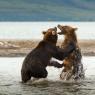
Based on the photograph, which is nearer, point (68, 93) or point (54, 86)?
point (68, 93)

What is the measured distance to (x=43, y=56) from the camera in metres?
16.8

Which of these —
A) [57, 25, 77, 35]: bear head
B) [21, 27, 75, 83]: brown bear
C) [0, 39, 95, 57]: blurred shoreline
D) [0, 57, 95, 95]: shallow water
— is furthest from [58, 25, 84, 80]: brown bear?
[0, 39, 95, 57]: blurred shoreline

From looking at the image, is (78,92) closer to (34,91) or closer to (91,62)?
(34,91)

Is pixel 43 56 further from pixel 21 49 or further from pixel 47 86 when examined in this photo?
pixel 21 49

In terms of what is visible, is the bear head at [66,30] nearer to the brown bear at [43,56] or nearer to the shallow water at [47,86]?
the brown bear at [43,56]

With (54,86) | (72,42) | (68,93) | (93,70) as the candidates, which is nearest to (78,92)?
(68,93)

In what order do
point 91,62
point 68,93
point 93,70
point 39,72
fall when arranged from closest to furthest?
1. point 68,93
2. point 39,72
3. point 93,70
4. point 91,62

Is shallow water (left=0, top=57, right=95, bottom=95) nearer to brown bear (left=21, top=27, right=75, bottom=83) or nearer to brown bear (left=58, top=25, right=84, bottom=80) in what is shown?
brown bear (left=58, top=25, right=84, bottom=80)

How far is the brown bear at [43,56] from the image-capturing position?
16.5 metres

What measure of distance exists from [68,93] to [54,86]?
4.85 feet

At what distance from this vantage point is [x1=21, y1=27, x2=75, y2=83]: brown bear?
16.5m

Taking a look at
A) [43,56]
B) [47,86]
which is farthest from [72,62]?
[47,86]

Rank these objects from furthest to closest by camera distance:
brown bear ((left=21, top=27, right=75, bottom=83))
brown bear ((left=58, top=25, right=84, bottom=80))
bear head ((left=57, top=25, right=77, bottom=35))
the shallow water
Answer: bear head ((left=57, top=25, right=77, bottom=35)) < brown bear ((left=58, top=25, right=84, bottom=80)) < brown bear ((left=21, top=27, right=75, bottom=83)) < the shallow water

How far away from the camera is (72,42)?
1733cm
